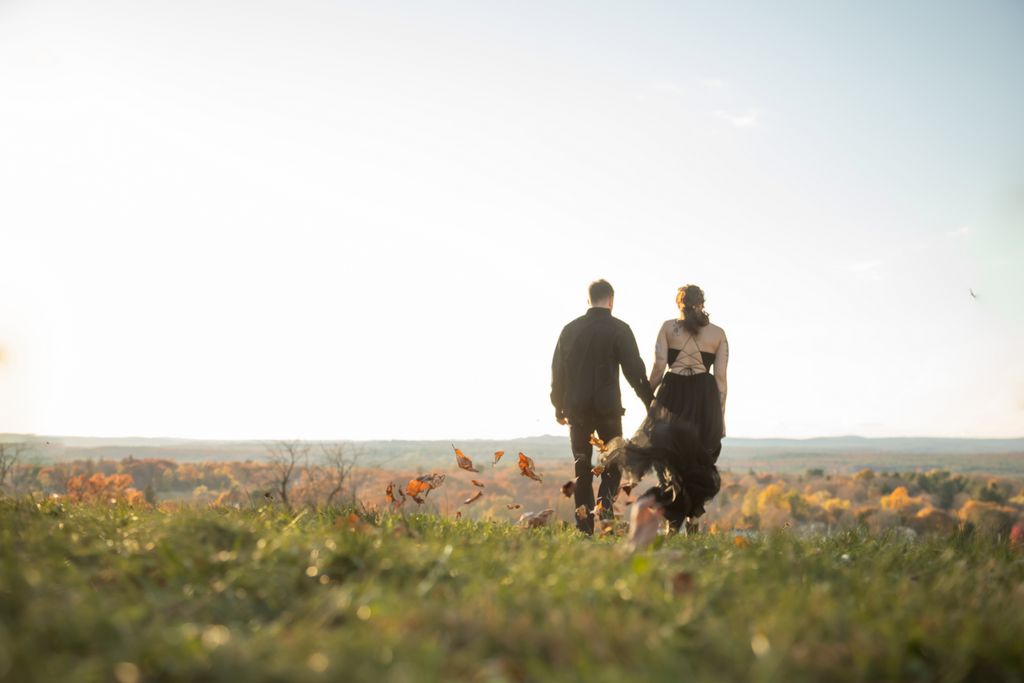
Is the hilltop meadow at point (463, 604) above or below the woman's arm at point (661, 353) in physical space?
below

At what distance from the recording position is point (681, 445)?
7578 mm

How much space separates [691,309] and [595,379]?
144 centimetres

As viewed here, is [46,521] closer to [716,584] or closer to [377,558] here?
[377,558]

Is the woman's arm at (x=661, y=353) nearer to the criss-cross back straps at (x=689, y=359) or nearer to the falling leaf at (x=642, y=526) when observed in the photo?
A: the criss-cross back straps at (x=689, y=359)

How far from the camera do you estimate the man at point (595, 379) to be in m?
8.88

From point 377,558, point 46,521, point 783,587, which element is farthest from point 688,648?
point 46,521

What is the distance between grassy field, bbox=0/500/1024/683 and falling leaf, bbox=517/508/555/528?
77.3 inches

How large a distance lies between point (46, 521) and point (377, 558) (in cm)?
302

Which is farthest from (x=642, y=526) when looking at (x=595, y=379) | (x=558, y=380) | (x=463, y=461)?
(x=558, y=380)

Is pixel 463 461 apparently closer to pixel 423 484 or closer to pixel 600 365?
pixel 423 484

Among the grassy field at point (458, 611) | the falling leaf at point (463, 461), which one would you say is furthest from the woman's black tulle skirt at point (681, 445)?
the grassy field at point (458, 611)

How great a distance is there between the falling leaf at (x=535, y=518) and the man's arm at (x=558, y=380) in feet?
5.76

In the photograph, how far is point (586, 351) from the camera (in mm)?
8961

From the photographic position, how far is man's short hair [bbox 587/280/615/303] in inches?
359
